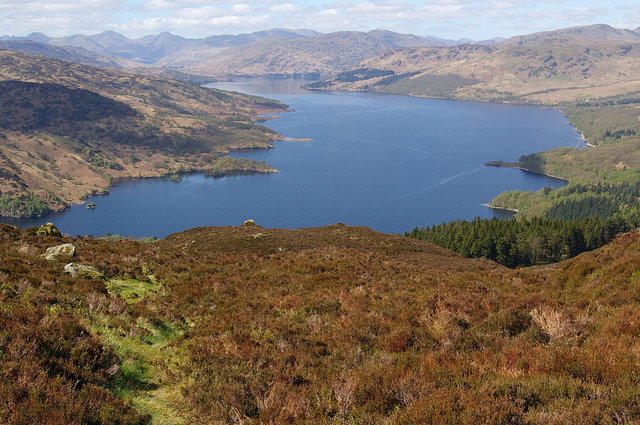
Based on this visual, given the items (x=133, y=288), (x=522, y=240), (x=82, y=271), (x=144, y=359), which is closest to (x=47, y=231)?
(x=82, y=271)

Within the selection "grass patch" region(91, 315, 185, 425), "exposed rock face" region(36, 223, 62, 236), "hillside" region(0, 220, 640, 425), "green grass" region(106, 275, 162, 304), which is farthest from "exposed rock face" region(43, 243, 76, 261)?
"grass patch" region(91, 315, 185, 425)

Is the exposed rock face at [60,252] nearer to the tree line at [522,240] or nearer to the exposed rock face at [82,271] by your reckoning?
the exposed rock face at [82,271]

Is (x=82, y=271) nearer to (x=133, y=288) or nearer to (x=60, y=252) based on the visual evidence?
(x=133, y=288)

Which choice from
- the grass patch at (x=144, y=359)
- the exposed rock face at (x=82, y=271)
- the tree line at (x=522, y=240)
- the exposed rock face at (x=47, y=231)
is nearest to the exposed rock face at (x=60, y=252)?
the exposed rock face at (x=82, y=271)

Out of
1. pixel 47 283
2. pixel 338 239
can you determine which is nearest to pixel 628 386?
pixel 47 283

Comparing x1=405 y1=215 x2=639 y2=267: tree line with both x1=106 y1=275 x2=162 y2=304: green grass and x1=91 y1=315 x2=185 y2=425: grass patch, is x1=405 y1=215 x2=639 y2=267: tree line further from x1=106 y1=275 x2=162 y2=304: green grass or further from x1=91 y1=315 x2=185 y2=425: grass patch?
x1=91 y1=315 x2=185 y2=425: grass patch

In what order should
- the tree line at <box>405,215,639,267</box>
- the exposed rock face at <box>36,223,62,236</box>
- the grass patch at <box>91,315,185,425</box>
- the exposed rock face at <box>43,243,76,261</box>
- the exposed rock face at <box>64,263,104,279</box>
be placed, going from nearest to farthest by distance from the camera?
the grass patch at <box>91,315,185,425</box> < the exposed rock face at <box>64,263,104,279</box> < the exposed rock face at <box>43,243,76,261</box> < the exposed rock face at <box>36,223,62,236</box> < the tree line at <box>405,215,639,267</box>

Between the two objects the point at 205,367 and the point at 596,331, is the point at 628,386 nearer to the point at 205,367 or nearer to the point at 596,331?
the point at 596,331
